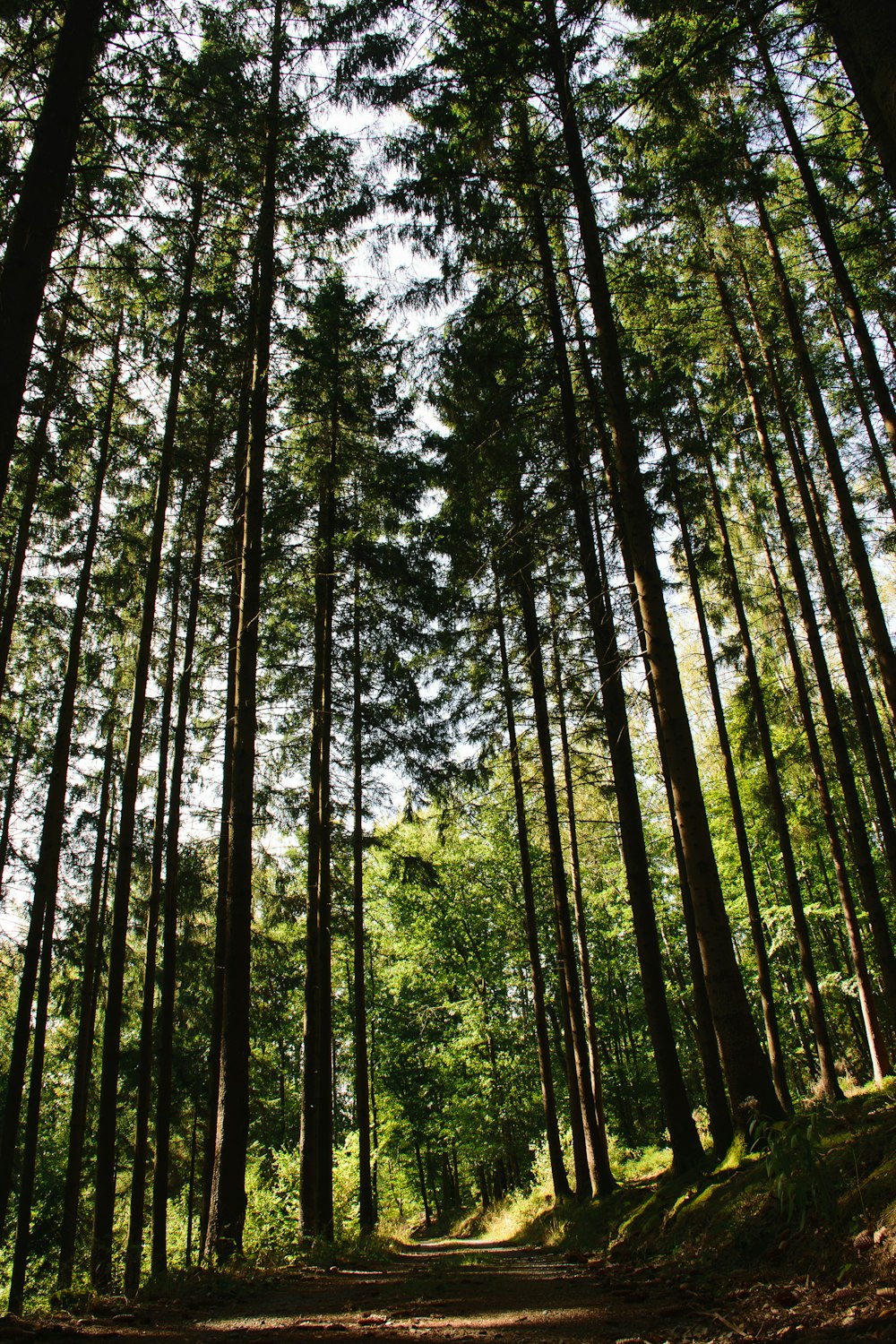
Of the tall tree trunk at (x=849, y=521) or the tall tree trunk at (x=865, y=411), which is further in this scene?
the tall tree trunk at (x=865, y=411)

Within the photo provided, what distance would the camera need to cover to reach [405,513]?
14594mm

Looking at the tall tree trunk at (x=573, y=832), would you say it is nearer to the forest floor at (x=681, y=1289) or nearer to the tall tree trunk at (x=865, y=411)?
the tall tree trunk at (x=865, y=411)

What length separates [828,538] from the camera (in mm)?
14953

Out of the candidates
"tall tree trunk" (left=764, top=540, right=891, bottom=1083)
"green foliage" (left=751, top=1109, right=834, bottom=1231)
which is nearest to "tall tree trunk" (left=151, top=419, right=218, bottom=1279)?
"green foliage" (left=751, top=1109, right=834, bottom=1231)

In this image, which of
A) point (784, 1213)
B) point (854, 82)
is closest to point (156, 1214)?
point (784, 1213)

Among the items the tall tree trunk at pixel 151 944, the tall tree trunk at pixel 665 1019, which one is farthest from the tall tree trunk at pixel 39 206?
the tall tree trunk at pixel 151 944

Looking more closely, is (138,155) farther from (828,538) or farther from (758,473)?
(828,538)

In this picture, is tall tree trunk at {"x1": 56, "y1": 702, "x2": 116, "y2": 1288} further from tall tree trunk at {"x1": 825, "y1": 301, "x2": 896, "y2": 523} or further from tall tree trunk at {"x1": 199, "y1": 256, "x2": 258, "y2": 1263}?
tall tree trunk at {"x1": 825, "y1": 301, "x2": 896, "y2": 523}

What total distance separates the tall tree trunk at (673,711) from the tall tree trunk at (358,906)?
6634 millimetres

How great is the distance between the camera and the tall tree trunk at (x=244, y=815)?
751cm

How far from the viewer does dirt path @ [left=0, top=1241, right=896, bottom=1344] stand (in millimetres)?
3084

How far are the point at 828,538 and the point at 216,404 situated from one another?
12245 millimetres

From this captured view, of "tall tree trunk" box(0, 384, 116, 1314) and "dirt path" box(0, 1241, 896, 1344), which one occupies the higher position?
"tall tree trunk" box(0, 384, 116, 1314)

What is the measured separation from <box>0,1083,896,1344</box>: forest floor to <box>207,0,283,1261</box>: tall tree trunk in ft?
2.95
